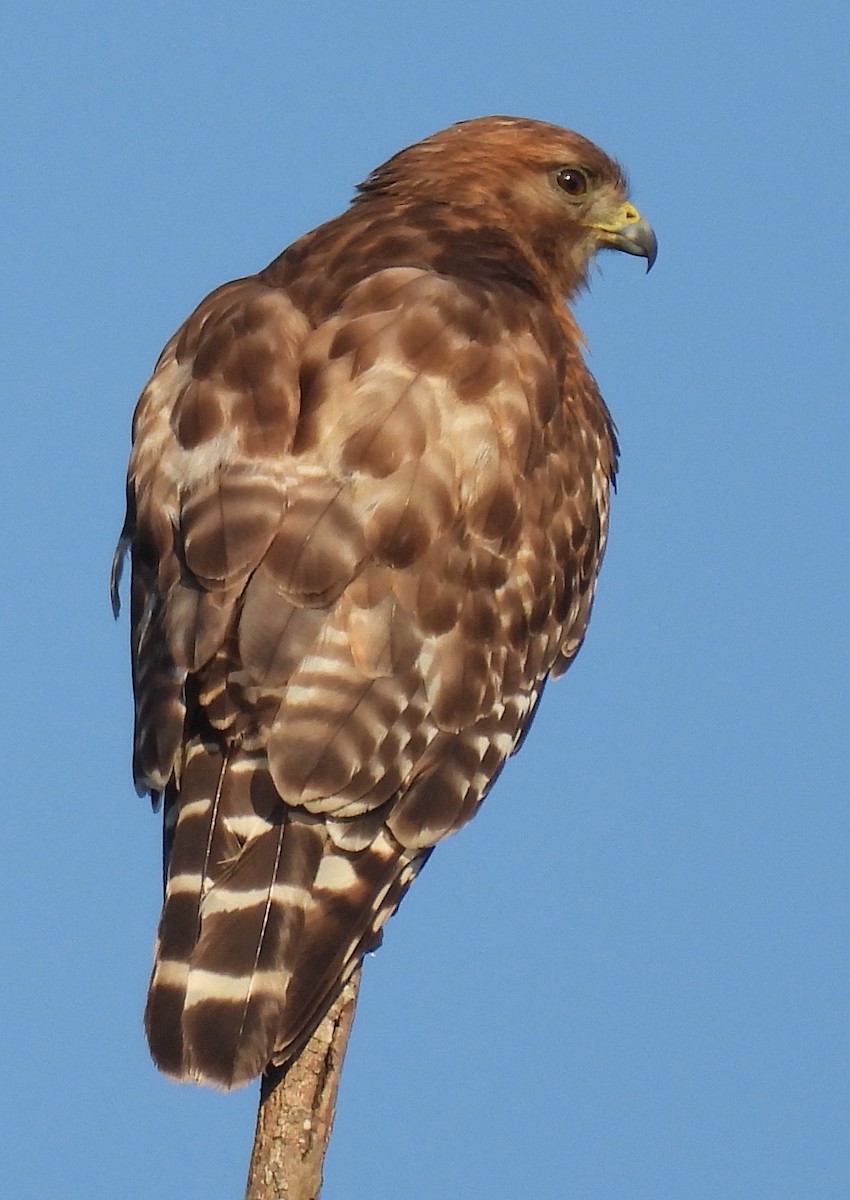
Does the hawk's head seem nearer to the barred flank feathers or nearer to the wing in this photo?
the wing

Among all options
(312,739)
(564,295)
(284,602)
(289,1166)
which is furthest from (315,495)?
(564,295)

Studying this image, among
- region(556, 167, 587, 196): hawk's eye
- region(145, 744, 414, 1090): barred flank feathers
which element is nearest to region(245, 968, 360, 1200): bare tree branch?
region(145, 744, 414, 1090): barred flank feathers

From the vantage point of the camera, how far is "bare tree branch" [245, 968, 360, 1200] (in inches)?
213

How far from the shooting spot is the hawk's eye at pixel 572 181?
25.4 ft

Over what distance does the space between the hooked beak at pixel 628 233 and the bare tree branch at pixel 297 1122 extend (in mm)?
3463

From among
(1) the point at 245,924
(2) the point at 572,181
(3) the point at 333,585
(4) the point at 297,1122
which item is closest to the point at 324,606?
(3) the point at 333,585

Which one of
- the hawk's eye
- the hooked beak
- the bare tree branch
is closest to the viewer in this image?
the bare tree branch

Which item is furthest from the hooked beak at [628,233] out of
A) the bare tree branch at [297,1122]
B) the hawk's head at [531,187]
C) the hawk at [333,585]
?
the bare tree branch at [297,1122]

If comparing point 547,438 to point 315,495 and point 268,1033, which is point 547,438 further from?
point 268,1033

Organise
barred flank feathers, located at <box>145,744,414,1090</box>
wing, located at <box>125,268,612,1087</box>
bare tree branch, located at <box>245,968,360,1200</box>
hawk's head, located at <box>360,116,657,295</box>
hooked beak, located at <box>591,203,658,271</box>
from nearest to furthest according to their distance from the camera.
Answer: barred flank feathers, located at <box>145,744,414,1090</box> < wing, located at <box>125,268,612,1087</box> < bare tree branch, located at <box>245,968,360,1200</box> < hawk's head, located at <box>360,116,657,295</box> < hooked beak, located at <box>591,203,658,271</box>

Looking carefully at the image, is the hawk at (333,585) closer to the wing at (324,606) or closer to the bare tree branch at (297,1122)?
the wing at (324,606)

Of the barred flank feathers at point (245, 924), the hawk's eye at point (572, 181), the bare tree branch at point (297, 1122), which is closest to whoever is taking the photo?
the barred flank feathers at point (245, 924)

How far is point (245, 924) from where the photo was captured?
A: 525 centimetres

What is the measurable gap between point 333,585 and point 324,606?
0.20ft
